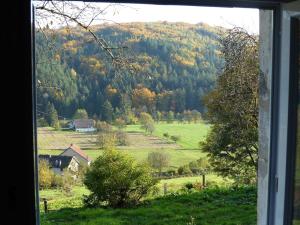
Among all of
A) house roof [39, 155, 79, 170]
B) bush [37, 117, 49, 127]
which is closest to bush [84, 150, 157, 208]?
house roof [39, 155, 79, 170]

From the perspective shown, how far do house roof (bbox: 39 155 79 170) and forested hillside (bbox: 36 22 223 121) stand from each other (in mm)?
256

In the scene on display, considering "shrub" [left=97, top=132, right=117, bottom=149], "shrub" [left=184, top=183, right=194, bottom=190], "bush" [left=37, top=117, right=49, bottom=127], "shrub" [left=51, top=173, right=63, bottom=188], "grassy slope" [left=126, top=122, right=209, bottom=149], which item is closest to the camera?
"bush" [left=37, top=117, right=49, bottom=127]

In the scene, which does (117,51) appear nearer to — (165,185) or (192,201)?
(165,185)

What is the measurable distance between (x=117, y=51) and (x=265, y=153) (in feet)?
3.88

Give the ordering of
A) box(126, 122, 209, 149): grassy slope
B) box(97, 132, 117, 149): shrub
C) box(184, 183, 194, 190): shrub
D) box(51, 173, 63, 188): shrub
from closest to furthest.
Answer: box(51, 173, 63, 188): shrub
box(97, 132, 117, 149): shrub
box(126, 122, 209, 149): grassy slope
box(184, 183, 194, 190): shrub

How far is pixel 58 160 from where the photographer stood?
2365 millimetres

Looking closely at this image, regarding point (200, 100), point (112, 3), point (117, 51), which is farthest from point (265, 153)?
point (112, 3)

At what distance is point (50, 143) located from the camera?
7.59ft

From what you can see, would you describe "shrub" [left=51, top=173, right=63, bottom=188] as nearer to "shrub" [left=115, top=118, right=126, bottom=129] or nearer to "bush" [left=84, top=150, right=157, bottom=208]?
"bush" [left=84, top=150, right=157, bottom=208]

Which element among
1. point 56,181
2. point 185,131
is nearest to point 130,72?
point 185,131

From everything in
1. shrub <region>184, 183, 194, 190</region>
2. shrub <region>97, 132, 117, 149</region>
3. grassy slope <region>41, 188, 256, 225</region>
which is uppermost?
shrub <region>97, 132, 117, 149</region>

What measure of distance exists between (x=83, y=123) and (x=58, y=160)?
0.86 feet

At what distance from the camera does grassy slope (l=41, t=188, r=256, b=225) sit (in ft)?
8.38

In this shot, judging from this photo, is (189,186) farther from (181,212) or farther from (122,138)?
(122,138)
